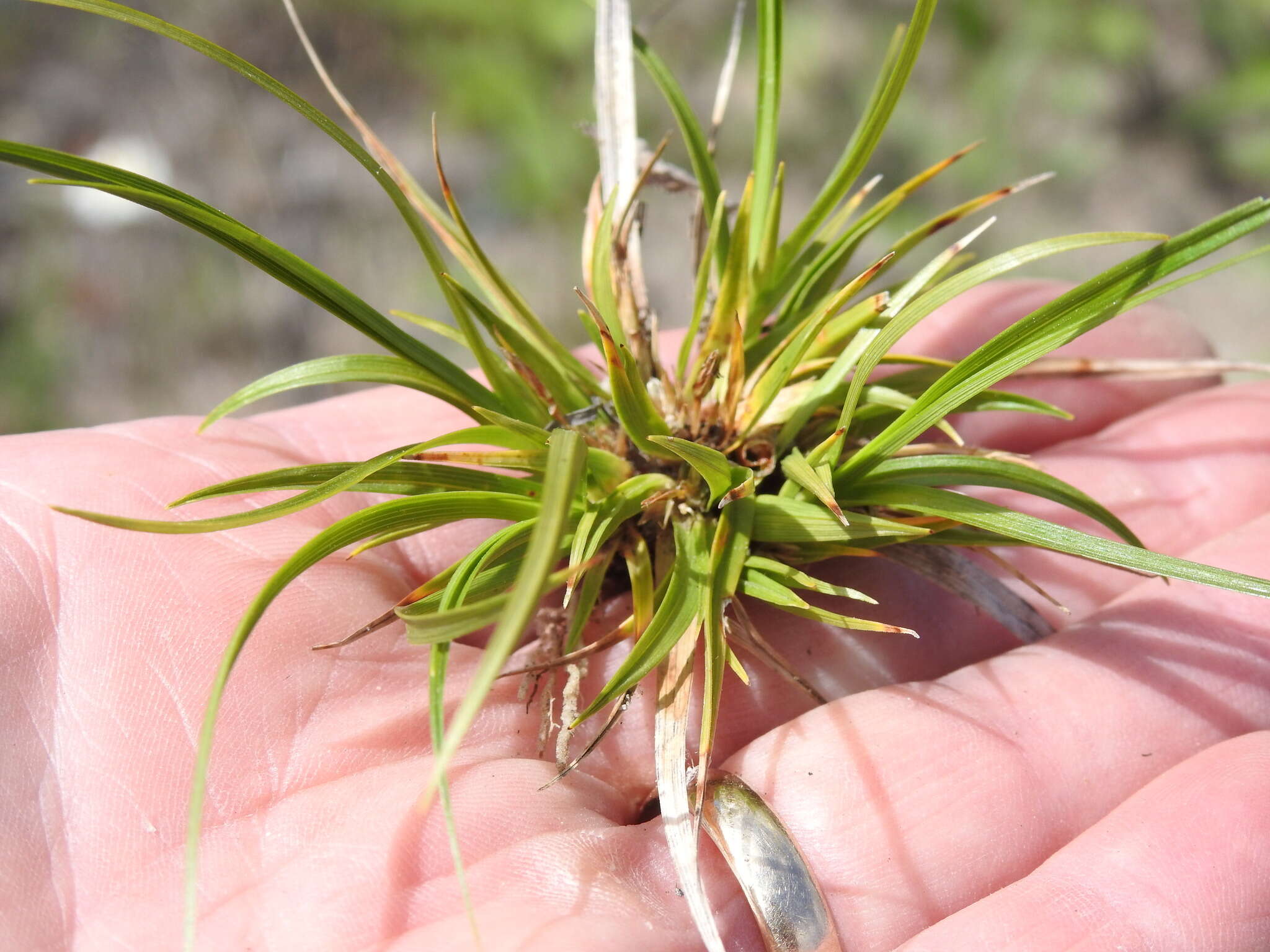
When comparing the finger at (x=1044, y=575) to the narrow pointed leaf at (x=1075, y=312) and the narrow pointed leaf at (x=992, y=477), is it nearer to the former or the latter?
the narrow pointed leaf at (x=992, y=477)

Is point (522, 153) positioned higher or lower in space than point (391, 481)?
higher

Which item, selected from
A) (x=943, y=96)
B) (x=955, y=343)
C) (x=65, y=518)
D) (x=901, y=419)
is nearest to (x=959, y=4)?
(x=943, y=96)

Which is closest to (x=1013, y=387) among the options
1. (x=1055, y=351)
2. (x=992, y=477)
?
(x=1055, y=351)

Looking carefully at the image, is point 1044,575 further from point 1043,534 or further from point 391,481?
point 391,481

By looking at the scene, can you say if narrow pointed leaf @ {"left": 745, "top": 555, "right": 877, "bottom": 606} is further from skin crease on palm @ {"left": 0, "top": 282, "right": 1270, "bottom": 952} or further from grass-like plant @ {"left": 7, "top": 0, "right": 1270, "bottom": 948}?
skin crease on palm @ {"left": 0, "top": 282, "right": 1270, "bottom": 952}

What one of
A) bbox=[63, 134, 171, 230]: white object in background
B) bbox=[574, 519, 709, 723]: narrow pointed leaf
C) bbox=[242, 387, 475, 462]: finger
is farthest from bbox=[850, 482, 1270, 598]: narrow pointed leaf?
bbox=[63, 134, 171, 230]: white object in background

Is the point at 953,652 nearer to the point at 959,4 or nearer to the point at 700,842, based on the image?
the point at 700,842
